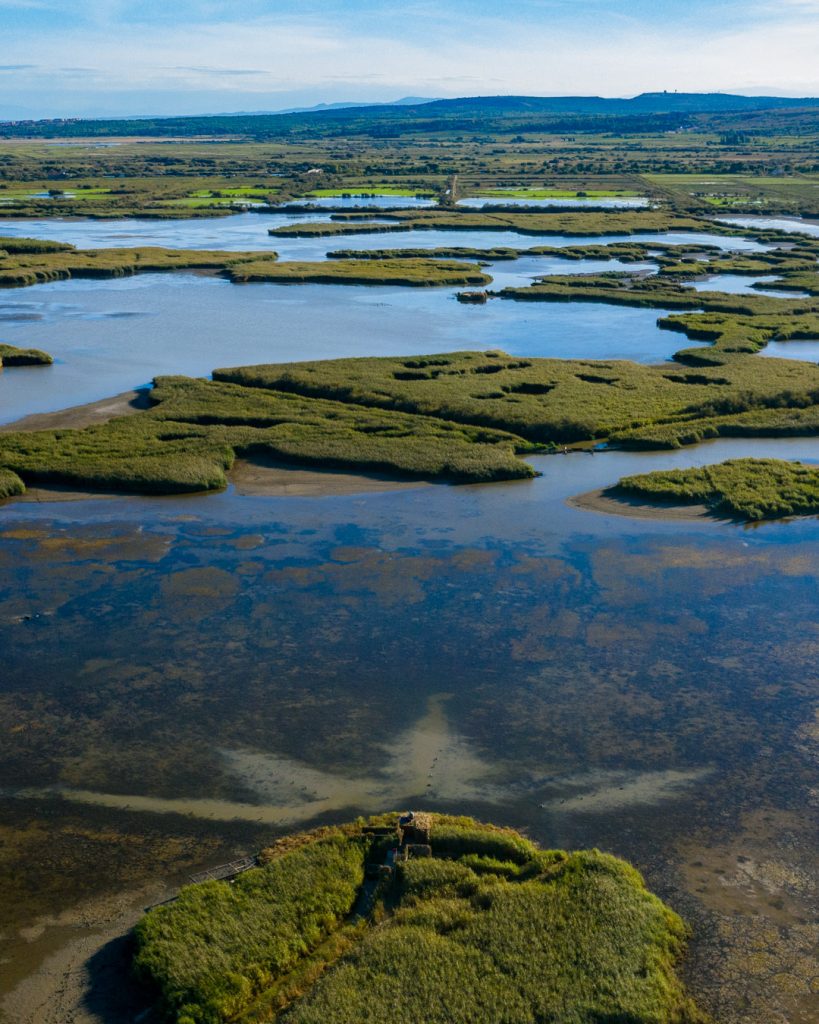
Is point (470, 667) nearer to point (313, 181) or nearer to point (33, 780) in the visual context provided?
point (33, 780)

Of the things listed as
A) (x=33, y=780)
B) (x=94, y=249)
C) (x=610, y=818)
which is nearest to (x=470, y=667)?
(x=610, y=818)

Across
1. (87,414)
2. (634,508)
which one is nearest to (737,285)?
(634,508)

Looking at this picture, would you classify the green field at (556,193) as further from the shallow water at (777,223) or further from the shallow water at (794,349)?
the shallow water at (794,349)

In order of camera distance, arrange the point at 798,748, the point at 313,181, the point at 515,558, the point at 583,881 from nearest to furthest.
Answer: the point at 583,881 < the point at 798,748 < the point at 515,558 < the point at 313,181

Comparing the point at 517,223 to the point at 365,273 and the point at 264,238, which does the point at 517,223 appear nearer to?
the point at 264,238

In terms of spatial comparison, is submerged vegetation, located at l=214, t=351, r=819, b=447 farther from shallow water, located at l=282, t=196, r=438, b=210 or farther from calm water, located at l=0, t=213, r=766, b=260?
shallow water, located at l=282, t=196, r=438, b=210

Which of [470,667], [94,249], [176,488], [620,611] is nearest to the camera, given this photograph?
[470,667]

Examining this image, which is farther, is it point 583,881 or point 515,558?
point 515,558
